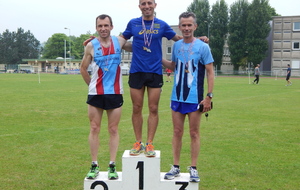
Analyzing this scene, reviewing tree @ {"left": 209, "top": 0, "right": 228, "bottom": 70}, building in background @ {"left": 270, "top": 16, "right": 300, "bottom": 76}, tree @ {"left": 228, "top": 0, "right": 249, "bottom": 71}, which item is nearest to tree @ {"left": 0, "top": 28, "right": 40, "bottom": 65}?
tree @ {"left": 209, "top": 0, "right": 228, "bottom": 70}

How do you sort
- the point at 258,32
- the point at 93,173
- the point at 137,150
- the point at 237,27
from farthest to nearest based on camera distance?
the point at 237,27 < the point at 258,32 < the point at 137,150 < the point at 93,173

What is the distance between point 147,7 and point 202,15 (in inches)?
2469

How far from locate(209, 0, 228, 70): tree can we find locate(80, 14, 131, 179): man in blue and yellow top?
59.1m

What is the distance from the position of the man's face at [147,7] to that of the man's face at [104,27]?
20.0 inches

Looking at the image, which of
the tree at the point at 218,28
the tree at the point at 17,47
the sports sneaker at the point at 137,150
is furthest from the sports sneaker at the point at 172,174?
the tree at the point at 17,47

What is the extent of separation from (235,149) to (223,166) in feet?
4.20

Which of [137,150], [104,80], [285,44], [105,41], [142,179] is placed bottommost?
[142,179]

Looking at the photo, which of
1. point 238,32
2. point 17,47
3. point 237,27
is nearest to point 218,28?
point 237,27

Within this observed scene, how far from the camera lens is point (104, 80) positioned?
16.0 ft

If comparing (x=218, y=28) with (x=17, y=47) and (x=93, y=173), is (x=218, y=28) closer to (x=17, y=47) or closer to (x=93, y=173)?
(x=93, y=173)

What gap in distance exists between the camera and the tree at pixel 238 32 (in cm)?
6081

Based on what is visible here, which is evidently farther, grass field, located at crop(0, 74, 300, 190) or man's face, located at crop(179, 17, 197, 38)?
grass field, located at crop(0, 74, 300, 190)

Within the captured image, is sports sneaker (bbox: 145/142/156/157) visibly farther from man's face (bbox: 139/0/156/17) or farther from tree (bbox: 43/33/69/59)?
tree (bbox: 43/33/69/59)

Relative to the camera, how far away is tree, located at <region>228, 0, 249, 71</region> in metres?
60.8
